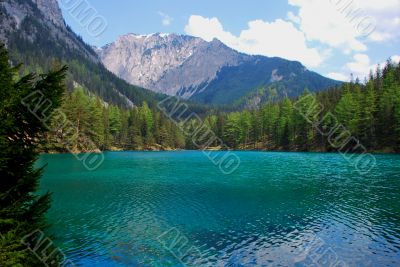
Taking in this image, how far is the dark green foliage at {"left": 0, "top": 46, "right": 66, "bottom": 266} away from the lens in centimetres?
955

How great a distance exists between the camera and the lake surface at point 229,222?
22.5 m

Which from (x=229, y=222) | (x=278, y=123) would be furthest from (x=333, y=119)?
(x=229, y=222)

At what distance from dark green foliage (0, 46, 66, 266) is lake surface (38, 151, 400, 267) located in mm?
11873

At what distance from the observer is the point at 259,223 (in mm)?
30188

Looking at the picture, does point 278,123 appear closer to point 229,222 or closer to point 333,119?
point 333,119

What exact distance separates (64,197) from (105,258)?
2212 cm

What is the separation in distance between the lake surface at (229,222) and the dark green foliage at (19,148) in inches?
467

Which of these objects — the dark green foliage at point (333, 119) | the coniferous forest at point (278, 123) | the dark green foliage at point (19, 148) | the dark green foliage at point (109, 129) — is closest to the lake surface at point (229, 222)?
the dark green foliage at point (19, 148)

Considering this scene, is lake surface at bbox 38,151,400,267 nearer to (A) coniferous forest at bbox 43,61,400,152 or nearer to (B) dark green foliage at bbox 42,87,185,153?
(A) coniferous forest at bbox 43,61,400,152

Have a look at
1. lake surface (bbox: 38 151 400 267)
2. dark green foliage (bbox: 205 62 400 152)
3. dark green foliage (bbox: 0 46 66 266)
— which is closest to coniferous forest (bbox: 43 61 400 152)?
dark green foliage (bbox: 205 62 400 152)

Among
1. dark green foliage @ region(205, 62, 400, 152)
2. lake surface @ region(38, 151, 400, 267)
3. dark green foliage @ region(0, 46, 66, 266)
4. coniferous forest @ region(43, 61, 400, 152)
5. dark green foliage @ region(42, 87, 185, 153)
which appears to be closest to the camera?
dark green foliage @ region(0, 46, 66, 266)

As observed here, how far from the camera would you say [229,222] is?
1202 inches

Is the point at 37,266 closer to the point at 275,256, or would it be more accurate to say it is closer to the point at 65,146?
the point at 275,256

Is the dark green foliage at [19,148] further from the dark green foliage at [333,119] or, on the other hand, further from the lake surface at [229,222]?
the dark green foliage at [333,119]
